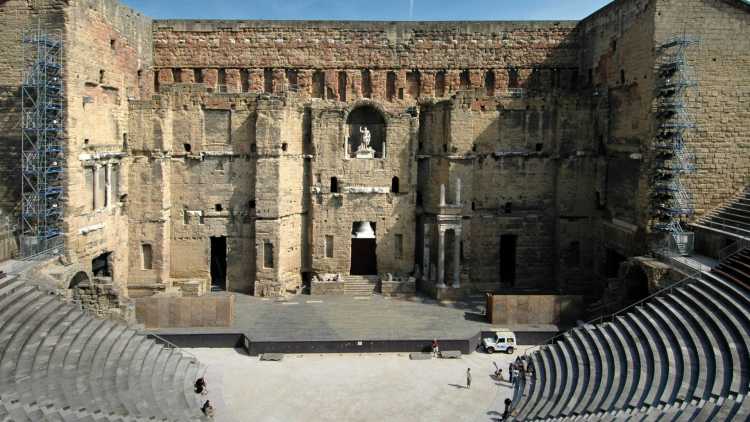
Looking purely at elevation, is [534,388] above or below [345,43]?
below

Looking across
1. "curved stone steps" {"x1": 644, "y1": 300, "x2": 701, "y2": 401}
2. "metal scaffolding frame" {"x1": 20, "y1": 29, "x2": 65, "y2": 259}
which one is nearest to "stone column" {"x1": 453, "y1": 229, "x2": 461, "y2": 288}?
"curved stone steps" {"x1": 644, "y1": 300, "x2": 701, "y2": 401}

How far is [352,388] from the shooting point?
66.2ft

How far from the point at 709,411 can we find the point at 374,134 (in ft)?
66.3

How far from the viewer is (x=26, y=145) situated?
22.1 m

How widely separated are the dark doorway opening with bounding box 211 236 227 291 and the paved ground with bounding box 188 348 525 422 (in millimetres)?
7419

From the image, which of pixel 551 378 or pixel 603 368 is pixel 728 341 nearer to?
pixel 603 368

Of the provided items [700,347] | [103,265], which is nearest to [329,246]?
[103,265]

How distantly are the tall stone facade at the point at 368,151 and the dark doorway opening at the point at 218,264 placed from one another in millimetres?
145

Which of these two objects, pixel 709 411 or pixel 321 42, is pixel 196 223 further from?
pixel 709 411

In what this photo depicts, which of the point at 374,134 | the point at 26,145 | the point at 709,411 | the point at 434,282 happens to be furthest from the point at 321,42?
the point at 709,411

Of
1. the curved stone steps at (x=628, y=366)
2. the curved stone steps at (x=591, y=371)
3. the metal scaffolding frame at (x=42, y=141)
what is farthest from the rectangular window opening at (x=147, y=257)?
the curved stone steps at (x=628, y=366)

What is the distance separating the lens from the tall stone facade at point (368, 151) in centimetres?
2761

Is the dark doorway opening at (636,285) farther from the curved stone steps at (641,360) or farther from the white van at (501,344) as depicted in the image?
the white van at (501,344)

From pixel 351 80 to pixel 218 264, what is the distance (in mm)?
10579
